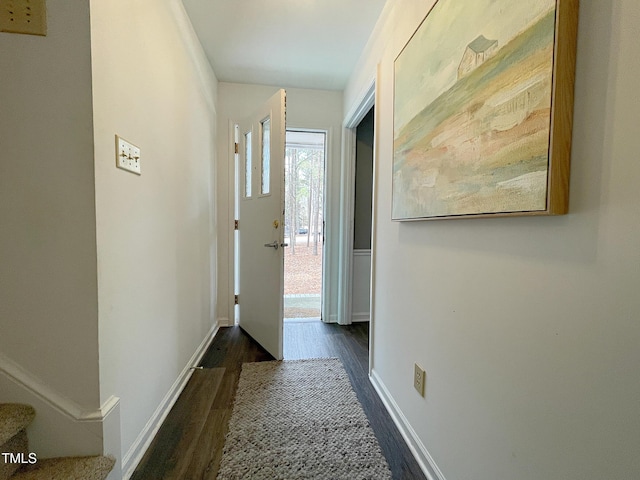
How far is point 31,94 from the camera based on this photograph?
36.9 inches

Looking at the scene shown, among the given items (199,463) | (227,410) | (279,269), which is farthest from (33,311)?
(279,269)

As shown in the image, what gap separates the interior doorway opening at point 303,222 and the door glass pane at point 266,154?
1298 mm

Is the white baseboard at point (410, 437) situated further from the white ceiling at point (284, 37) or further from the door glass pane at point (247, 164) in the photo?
the white ceiling at point (284, 37)

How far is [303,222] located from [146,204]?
3860 millimetres

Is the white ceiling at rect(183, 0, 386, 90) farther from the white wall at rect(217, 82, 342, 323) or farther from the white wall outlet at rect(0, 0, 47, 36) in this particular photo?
the white wall outlet at rect(0, 0, 47, 36)

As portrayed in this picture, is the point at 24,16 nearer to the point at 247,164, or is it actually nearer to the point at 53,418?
the point at 53,418

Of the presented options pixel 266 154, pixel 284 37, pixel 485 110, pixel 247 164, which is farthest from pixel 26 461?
pixel 284 37

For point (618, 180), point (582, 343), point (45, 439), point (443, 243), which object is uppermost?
point (618, 180)

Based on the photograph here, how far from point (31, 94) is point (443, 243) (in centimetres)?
154

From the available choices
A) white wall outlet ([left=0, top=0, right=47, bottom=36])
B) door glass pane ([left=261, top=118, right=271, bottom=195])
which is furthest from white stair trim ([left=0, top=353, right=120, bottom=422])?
door glass pane ([left=261, top=118, right=271, bottom=195])

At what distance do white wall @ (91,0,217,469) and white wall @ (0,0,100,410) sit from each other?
0.04 m

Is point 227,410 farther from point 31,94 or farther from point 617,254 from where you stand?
point 617,254

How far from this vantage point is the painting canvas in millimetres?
626

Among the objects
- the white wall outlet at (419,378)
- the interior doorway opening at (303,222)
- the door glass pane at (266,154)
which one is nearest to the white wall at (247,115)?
the door glass pane at (266,154)
